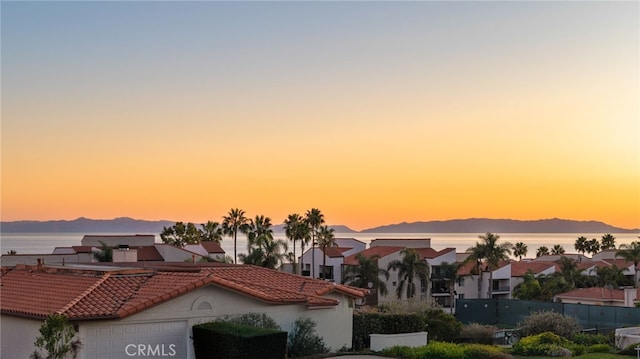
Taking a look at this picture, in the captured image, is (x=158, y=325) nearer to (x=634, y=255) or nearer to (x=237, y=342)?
(x=237, y=342)

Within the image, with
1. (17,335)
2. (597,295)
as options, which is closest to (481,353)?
(17,335)

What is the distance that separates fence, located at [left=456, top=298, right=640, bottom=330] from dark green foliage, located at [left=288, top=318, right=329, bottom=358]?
26.5m

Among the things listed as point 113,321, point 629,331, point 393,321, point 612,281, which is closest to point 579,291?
point 612,281

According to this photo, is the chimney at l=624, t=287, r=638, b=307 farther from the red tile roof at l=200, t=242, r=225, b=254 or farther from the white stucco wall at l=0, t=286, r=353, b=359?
the red tile roof at l=200, t=242, r=225, b=254

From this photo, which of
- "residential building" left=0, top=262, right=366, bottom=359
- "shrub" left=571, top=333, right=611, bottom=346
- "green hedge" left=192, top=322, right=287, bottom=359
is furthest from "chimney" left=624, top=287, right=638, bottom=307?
"green hedge" left=192, top=322, right=287, bottom=359

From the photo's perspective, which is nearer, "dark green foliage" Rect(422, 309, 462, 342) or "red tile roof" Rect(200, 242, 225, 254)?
"dark green foliage" Rect(422, 309, 462, 342)

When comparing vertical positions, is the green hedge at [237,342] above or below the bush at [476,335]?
above

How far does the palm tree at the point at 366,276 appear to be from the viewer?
82.4 metres

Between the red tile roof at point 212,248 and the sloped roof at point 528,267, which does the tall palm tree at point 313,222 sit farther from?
the sloped roof at point 528,267

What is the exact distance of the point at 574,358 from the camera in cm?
2647

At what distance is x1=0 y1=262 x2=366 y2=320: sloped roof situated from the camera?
73.9ft

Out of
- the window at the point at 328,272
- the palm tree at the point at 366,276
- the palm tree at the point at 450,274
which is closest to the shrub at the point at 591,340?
the palm tree at the point at 366,276

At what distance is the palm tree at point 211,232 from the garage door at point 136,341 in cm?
9010

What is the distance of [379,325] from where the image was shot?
102 ft
